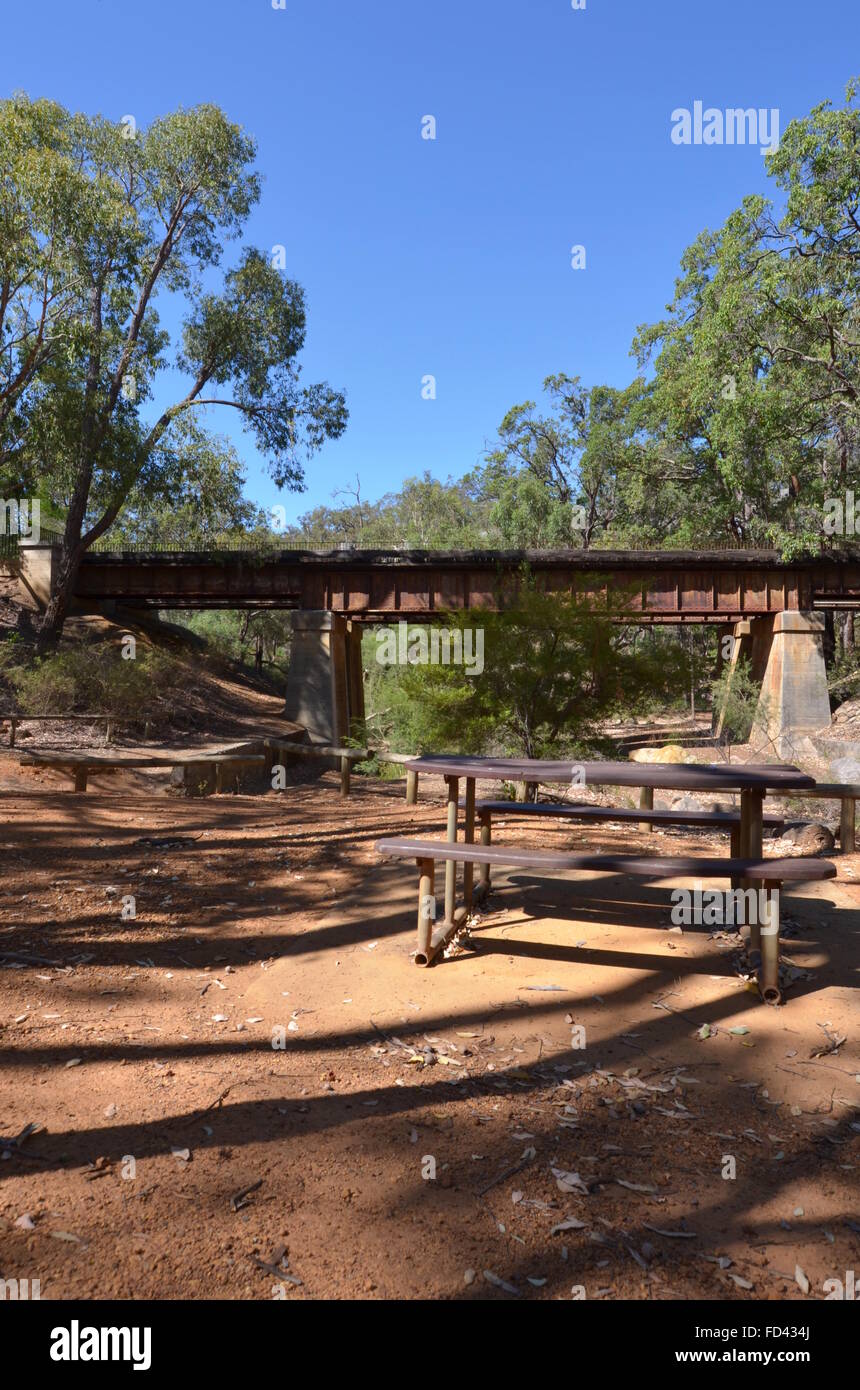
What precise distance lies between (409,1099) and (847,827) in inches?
235

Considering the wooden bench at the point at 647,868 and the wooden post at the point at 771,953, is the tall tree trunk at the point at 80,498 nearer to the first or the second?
the wooden bench at the point at 647,868

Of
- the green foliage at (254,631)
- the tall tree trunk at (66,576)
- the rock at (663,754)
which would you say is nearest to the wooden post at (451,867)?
the rock at (663,754)

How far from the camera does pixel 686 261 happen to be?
3531cm

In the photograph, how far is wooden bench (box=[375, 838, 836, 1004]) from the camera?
13.9 ft

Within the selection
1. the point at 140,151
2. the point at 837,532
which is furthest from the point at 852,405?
the point at 140,151

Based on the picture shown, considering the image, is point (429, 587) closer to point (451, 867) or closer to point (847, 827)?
point (847, 827)

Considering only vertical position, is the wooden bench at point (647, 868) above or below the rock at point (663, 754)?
above

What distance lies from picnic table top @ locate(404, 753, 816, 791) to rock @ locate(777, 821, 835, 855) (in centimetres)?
337

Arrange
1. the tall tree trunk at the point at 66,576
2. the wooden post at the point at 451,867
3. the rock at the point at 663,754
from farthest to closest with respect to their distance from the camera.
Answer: the tall tree trunk at the point at 66,576 < the rock at the point at 663,754 < the wooden post at the point at 451,867

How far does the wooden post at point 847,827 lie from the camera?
780cm

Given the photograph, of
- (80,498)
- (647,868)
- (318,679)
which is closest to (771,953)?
(647,868)

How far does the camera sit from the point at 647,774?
4578 mm

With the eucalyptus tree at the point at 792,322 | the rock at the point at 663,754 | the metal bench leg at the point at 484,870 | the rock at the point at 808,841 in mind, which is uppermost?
the eucalyptus tree at the point at 792,322
